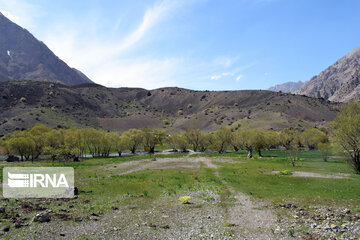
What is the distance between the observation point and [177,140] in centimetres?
10431

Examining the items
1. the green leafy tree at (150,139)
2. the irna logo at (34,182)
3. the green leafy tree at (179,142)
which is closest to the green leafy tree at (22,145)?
the irna logo at (34,182)

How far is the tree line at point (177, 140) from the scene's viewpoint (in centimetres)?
4131

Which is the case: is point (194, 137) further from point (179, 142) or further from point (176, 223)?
point (176, 223)

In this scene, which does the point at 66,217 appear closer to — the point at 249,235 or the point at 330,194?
the point at 249,235

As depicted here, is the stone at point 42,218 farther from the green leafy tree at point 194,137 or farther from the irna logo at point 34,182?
the green leafy tree at point 194,137

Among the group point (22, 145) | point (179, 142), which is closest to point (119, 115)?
point (179, 142)

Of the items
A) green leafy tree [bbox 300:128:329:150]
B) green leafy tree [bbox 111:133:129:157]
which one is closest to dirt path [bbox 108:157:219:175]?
green leafy tree [bbox 111:133:129:157]

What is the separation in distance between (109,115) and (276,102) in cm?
13781

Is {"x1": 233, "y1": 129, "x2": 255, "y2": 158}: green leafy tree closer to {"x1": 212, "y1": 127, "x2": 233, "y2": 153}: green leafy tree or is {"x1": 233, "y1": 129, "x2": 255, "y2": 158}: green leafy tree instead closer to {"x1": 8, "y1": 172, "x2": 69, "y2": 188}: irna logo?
{"x1": 212, "y1": 127, "x2": 233, "y2": 153}: green leafy tree

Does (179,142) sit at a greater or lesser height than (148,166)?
greater

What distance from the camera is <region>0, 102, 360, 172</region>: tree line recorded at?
41.3m

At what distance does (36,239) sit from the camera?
1453 centimetres

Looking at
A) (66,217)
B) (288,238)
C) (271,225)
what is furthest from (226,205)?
(66,217)

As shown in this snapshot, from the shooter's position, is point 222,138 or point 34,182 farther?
point 222,138
